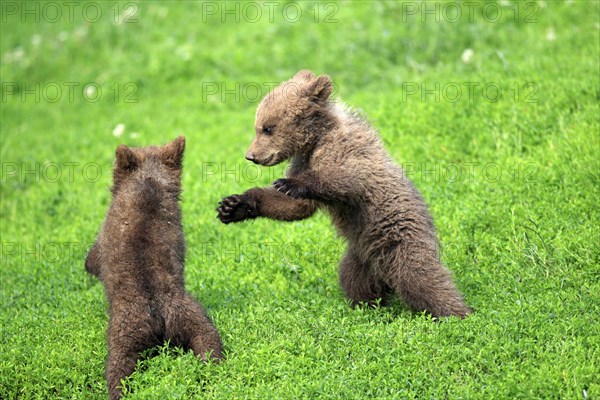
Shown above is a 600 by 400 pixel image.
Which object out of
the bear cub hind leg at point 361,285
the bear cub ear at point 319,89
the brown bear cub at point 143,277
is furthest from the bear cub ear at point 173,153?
the bear cub hind leg at point 361,285

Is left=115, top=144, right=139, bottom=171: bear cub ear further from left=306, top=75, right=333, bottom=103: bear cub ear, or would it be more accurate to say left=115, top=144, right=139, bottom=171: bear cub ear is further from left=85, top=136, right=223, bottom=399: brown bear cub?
left=306, top=75, right=333, bottom=103: bear cub ear

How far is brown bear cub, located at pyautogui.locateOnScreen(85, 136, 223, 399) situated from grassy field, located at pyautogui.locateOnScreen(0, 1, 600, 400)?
180 mm

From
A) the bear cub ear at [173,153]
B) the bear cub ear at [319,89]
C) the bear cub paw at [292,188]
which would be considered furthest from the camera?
the bear cub ear at [319,89]

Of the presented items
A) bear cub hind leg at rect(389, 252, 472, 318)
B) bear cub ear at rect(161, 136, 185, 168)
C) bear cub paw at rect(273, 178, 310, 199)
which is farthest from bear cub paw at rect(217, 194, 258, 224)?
bear cub hind leg at rect(389, 252, 472, 318)

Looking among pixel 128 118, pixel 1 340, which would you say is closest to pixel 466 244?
pixel 1 340

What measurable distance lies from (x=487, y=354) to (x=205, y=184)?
180 inches

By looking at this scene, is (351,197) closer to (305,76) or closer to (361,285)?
(361,285)

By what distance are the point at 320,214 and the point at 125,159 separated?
2663 mm

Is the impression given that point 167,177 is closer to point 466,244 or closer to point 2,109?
point 466,244

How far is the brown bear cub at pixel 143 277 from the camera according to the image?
5.73m

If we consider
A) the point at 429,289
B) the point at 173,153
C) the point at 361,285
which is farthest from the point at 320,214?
the point at 429,289

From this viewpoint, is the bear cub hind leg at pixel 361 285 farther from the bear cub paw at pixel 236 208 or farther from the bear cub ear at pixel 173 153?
the bear cub ear at pixel 173 153

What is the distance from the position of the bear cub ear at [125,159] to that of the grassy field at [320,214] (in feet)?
4.26

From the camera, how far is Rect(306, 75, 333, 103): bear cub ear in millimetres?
6660
